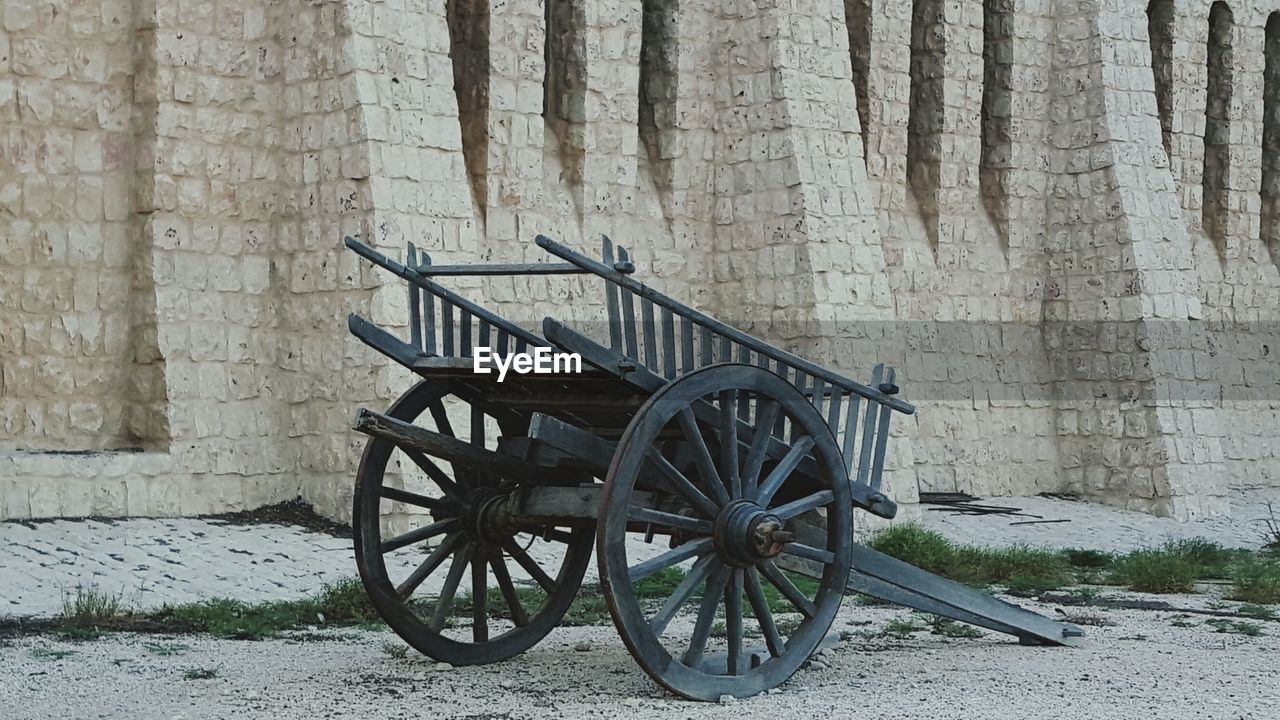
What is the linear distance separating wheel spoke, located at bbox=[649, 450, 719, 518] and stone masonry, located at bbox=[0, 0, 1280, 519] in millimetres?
5829

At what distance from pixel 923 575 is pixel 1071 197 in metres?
11.3

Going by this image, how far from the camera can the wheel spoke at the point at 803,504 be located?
6359 millimetres

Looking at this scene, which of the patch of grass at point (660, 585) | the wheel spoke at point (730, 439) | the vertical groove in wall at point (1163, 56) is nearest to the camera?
the wheel spoke at point (730, 439)

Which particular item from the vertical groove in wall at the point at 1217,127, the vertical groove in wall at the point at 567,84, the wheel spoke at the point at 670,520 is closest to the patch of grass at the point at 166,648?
the wheel spoke at the point at 670,520

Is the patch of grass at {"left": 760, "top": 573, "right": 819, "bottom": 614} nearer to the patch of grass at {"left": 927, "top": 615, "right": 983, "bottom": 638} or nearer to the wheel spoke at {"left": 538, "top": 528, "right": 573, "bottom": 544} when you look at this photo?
the patch of grass at {"left": 927, "top": 615, "right": 983, "bottom": 638}

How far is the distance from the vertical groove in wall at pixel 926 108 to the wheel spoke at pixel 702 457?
36.7ft

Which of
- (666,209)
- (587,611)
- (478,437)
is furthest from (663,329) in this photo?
(666,209)

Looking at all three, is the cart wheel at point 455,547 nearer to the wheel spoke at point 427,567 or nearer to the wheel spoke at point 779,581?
the wheel spoke at point 427,567

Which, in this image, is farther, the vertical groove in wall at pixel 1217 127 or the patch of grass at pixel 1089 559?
the vertical groove in wall at pixel 1217 127

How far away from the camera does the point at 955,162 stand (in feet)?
56.2

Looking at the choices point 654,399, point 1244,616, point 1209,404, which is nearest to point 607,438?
point 654,399

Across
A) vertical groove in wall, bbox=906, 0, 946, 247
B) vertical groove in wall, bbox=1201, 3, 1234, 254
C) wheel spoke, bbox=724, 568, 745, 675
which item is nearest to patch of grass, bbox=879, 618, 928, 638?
wheel spoke, bbox=724, 568, 745, 675

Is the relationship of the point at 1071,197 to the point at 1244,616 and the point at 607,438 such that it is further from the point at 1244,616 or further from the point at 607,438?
the point at 607,438

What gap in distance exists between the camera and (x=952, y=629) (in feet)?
26.8
